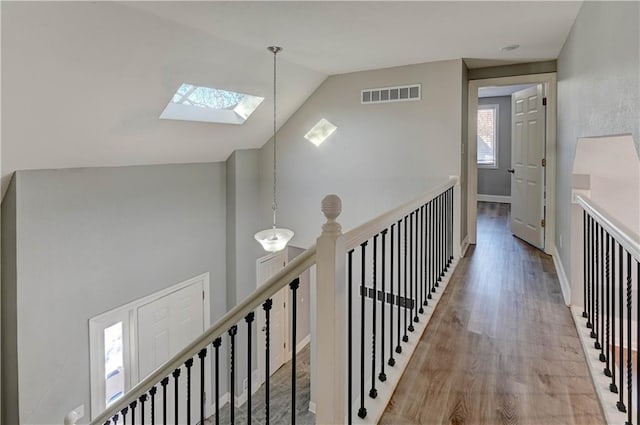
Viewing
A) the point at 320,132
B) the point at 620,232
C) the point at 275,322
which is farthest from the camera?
the point at 275,322

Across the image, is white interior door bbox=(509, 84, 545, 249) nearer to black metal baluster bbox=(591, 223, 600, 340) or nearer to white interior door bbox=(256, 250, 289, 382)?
black metal baluster bbox=(591, 223, 600, 340)

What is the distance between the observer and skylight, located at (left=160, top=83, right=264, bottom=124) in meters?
4.45

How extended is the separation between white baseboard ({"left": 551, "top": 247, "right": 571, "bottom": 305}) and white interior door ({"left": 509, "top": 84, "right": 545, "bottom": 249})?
0.70 m

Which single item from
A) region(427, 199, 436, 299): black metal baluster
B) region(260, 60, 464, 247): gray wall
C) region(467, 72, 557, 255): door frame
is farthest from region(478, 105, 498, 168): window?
region(427, 199, 436, 299): black metal baluster

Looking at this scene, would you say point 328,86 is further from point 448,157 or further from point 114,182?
point 114,182

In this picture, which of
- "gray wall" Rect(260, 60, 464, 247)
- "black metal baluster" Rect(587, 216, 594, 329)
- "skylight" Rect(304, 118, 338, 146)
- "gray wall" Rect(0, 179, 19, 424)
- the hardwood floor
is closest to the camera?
the hardwood floor

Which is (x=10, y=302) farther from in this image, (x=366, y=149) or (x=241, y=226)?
(x=366, y=149)

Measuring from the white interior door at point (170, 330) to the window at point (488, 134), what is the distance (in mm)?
6935

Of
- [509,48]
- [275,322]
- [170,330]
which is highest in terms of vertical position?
[509,48]

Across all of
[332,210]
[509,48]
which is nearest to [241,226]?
[509,48]

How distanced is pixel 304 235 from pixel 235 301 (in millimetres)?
1393

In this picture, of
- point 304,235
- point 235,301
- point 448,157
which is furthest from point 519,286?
point 235,301

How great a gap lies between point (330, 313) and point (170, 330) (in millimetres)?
4416

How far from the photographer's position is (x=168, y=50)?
350cm
